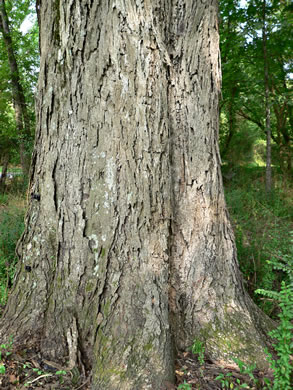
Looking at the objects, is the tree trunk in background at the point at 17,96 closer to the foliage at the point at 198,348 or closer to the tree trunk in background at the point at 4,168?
the tree trunk in background at the point at 4,168

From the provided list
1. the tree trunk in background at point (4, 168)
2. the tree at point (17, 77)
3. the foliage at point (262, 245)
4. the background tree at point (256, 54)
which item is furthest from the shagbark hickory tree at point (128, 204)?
the tree trunk in background at point (4, 168)

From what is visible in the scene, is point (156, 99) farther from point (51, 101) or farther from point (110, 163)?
point (51, 101)

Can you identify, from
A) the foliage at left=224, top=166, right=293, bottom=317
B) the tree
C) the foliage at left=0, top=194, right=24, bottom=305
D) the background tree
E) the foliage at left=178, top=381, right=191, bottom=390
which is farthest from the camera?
the tree

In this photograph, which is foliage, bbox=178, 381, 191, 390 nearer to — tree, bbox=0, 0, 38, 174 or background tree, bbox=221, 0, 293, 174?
background tree, bbox=221, 0, 293, 174

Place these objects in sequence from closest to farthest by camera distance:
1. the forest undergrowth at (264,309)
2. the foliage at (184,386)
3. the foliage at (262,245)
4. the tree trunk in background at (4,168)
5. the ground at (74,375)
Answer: the forest undergrowth at (264,309) < the foliage at (184,386) < the ground at (74,375) < the foliage at (262,245) < the tree trunk in background at (4,168)

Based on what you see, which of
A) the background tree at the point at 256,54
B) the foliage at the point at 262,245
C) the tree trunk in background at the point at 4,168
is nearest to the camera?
the foliage at the point at 262,245

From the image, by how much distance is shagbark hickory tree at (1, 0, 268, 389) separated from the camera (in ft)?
6.48

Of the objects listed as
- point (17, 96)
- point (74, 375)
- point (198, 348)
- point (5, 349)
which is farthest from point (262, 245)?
point (17, 96)

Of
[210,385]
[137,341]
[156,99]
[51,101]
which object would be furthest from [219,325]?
[51,101]

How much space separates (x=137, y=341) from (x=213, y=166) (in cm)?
145

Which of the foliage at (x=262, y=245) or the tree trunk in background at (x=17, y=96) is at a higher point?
the tree trunk in background at (x=17, y=96)

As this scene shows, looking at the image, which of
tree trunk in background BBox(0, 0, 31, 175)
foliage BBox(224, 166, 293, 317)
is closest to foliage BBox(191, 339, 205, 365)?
foliage BBox(224, 166, 293, 317)

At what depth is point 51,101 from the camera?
7.24 feet

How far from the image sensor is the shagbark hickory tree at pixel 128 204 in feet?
6.48
